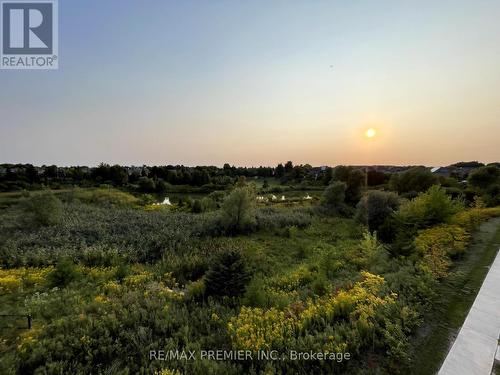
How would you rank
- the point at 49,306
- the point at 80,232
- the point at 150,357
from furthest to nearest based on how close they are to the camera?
the point at 80,232 < the point at 49,306 < the point at 150,357

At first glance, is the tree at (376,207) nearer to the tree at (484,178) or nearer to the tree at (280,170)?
the tree at (484,178)

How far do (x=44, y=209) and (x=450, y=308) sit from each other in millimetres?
20498

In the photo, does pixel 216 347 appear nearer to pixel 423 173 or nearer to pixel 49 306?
pixel 49 306

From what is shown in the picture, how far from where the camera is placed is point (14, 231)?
53.0ft

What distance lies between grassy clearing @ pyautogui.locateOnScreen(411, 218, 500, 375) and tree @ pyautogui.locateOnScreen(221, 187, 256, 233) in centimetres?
1145

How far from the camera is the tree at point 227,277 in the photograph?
7359 millimetres

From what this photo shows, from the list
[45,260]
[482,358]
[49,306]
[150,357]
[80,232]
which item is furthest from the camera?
[80,232]

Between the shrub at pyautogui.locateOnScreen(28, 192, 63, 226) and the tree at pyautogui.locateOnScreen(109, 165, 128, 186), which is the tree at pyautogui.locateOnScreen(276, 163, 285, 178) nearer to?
the tree at pyautogui.locateOnScreen(109, 165, 128, 186)

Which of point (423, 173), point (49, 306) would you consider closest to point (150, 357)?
point (49, 306)

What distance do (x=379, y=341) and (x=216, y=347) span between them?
9.28 ft

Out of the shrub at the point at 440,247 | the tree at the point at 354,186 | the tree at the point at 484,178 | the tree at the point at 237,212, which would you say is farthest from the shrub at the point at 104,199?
the tree at the point at 484,178

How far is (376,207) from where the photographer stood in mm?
19125

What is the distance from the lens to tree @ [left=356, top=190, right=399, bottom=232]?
1859cm

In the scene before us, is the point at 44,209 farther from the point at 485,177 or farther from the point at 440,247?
the point at 485,177
